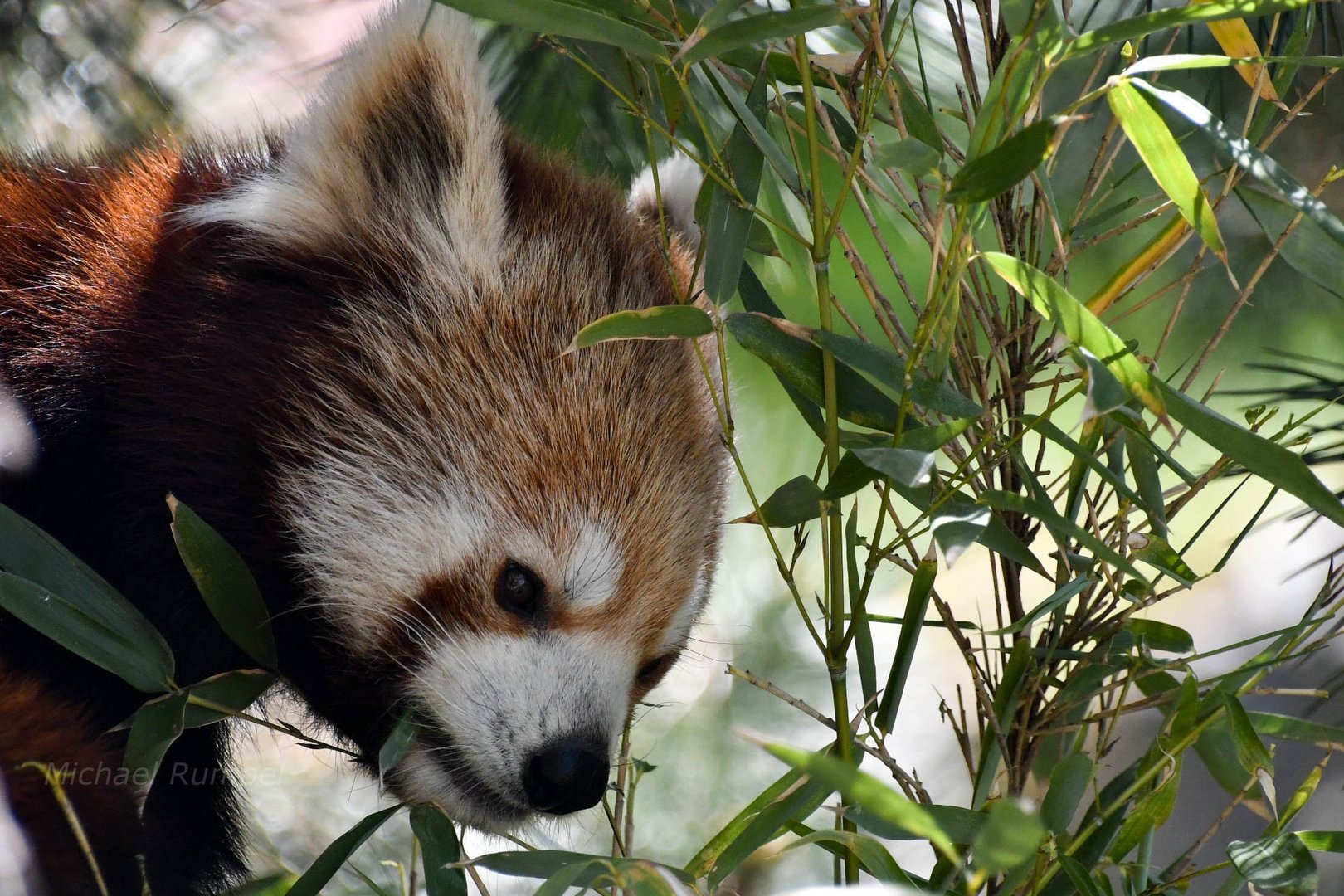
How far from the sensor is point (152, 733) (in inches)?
53.0

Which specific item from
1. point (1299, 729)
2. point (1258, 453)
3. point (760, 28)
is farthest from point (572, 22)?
point (1299, 729)

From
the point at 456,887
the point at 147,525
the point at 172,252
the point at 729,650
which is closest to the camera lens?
the point at 456,887

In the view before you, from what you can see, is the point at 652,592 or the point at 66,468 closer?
the point at 66,468

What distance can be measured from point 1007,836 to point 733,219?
78 centimetres

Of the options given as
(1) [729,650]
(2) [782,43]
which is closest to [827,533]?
(2) [782,43]

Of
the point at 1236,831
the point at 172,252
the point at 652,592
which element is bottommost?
the point at 1236,831

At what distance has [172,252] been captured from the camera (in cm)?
178

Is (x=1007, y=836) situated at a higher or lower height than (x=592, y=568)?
higher

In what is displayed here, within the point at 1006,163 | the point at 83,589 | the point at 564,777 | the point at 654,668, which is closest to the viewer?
the point at 1006,163

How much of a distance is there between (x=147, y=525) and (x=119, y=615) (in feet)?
0.86

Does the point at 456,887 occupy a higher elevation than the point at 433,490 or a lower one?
lower

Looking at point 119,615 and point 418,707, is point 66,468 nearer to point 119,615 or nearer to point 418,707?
point 119,615

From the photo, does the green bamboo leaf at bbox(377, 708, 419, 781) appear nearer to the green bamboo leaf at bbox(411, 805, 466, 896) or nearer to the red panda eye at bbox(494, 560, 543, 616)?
the green bamboo leaf at bbox(411, 805, 466, 896)

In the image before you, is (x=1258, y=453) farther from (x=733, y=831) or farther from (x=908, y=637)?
(x=733, y=831)
